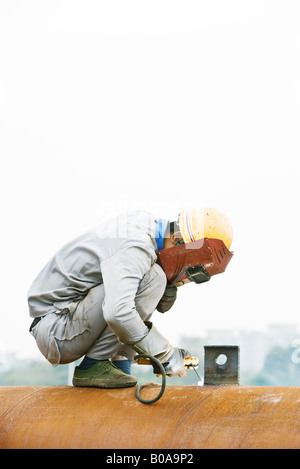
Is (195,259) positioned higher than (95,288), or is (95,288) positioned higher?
(195,259)

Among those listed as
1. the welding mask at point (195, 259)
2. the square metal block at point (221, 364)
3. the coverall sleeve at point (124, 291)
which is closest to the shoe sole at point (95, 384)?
the coverall sleeve at point (124, 291)

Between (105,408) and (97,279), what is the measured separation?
0.73 meters

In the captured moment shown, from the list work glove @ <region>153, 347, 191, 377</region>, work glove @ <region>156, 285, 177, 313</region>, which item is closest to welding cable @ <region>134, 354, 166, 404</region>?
work glove @ <region>153, 347, 191, 377</region>

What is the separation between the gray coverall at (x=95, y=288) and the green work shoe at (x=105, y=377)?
0.21ft

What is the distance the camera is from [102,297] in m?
3.77

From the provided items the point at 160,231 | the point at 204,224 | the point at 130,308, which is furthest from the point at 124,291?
the point at 204,224

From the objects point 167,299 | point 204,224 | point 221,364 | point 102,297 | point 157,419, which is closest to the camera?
point 157,419

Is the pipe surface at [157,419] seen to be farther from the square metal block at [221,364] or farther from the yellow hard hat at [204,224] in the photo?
the yellow hard hat at [204,224]

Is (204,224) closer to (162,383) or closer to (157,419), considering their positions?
(162,383)

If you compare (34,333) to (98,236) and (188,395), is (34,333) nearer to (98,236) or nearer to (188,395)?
(98,236)

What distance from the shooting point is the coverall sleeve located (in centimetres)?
351

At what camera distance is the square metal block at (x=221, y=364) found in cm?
386

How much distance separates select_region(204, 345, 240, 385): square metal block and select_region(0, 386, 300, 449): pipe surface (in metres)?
0.19

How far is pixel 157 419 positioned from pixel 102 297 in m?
0.74
